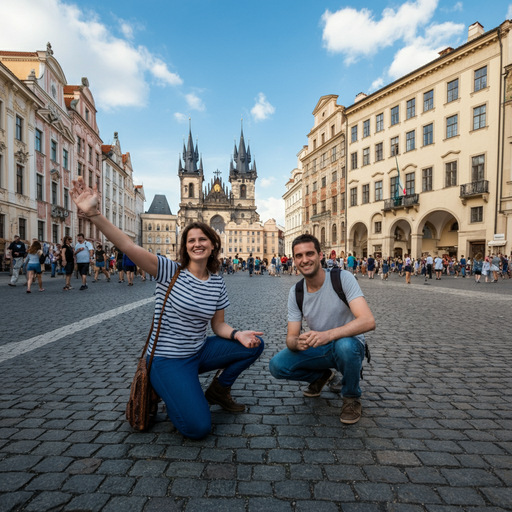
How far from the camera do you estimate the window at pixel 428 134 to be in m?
28.9

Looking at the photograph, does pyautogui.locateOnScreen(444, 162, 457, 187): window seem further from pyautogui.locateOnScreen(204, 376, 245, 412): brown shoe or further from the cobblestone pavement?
pyautogui.locateOnScreen(204, 376, 245, 412): brown shoe

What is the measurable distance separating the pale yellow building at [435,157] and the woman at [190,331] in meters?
25.9

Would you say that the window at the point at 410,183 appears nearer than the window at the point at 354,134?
Yes

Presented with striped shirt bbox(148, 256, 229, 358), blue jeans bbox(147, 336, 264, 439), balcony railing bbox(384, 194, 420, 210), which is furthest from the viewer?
balcony railing bbox(384, 194, 420, 210)

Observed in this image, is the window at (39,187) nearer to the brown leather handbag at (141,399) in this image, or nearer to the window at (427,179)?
the brown leather handbag at (141,399)

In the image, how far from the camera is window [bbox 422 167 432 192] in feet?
95.6

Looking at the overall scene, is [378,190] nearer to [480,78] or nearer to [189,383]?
[480,78]

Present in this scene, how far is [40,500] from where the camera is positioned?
6.07ft

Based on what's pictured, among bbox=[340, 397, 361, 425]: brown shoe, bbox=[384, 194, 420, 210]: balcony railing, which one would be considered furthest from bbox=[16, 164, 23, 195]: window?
bbox=[384, 194, 420, 210]: balcony railing

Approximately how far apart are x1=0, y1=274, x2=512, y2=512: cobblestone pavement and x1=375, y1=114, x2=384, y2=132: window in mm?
32999

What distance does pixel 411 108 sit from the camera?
3080cm

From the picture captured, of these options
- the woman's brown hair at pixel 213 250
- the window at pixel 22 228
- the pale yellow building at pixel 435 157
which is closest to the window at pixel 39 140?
the window at pixel 22 228

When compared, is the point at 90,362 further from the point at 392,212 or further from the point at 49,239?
the point at 392,212

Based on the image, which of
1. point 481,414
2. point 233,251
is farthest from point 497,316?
point 233,251
